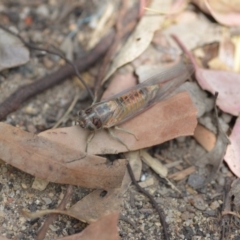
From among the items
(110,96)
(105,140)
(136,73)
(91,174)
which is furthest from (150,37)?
(91,174)

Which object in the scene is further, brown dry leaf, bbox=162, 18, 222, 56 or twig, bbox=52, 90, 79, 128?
brown dry leaf, bbox=162, 18, 222, 56

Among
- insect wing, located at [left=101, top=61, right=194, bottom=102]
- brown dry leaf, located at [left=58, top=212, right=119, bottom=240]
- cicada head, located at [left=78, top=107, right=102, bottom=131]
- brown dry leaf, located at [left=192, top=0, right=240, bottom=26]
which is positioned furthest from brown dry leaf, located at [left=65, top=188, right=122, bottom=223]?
brown dry leaf, located at [left=192, top=0, right=240, bottom=26]

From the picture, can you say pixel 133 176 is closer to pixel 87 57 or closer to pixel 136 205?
pixel 136 205

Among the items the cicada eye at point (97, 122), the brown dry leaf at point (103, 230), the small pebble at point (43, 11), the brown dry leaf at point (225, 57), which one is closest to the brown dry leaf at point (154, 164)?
the cicada eye at point (97, 122)

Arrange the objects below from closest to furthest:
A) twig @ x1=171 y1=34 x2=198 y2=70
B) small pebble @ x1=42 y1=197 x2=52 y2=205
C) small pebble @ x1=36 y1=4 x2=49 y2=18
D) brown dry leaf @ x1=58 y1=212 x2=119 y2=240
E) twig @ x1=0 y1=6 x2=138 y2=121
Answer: brown dry leaf @ x1=58 y1=212 x2=119 y2=240, small pebble @ x1=42 y1=197 x2=52 y2=205, twig @ x1=0 y1=6 x2=138 y2=121, twig @ x1=171 y1=34 x2=198 y2=70, small pebble @ x1=36 y1=4 x2=49 y2=18

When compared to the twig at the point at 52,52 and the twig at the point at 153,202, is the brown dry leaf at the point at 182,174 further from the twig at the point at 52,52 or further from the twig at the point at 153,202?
the twig at the point at 52,52

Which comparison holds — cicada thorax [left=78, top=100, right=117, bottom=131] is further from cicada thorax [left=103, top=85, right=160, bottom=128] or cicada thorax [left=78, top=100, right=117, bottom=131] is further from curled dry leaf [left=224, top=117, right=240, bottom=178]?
curled dry leaf [left=224, top=117, right=240, bottom=178]
